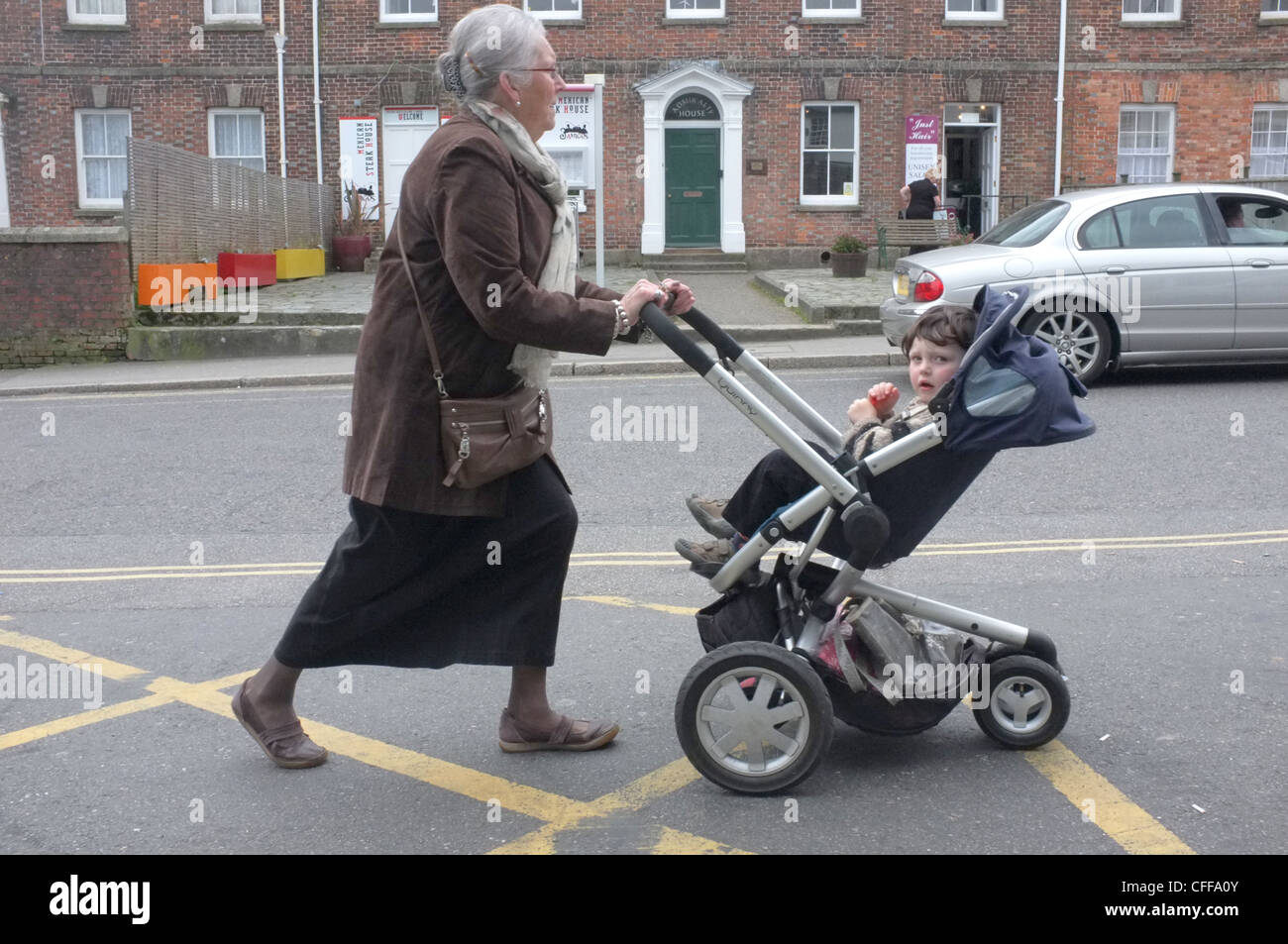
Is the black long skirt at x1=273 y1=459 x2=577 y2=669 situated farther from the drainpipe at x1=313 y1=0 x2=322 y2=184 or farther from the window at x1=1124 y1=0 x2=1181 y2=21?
the window at x1=1124 y1=0 x2=1181 y2=21

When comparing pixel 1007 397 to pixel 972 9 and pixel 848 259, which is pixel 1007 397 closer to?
pixel 848 259

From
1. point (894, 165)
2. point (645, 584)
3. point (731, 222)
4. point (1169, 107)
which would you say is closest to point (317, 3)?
point (731, 222)

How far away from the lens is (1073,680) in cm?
473

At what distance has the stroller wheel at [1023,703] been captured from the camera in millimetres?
4039

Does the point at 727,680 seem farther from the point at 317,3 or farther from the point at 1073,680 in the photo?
the point at 317,3

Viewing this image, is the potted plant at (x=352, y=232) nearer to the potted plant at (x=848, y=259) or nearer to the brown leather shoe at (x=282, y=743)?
the potted plant at (x=848, y=259)

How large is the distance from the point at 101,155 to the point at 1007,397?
1011 inches

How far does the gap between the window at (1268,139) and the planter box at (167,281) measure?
19.4m

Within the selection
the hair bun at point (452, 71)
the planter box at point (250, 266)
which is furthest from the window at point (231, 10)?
the hair bun at point (452, 71)

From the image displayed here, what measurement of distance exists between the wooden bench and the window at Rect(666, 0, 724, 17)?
5305 mm

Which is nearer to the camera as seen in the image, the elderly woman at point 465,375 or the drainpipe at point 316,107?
the elderly woman at point 465,375

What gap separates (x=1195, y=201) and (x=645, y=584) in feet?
26.4

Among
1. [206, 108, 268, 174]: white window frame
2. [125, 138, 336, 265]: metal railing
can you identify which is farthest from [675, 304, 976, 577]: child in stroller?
[206, 108, 268, 174]: white window frame

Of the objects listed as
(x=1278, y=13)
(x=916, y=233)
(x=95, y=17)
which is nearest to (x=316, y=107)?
(x=95, y=17)
